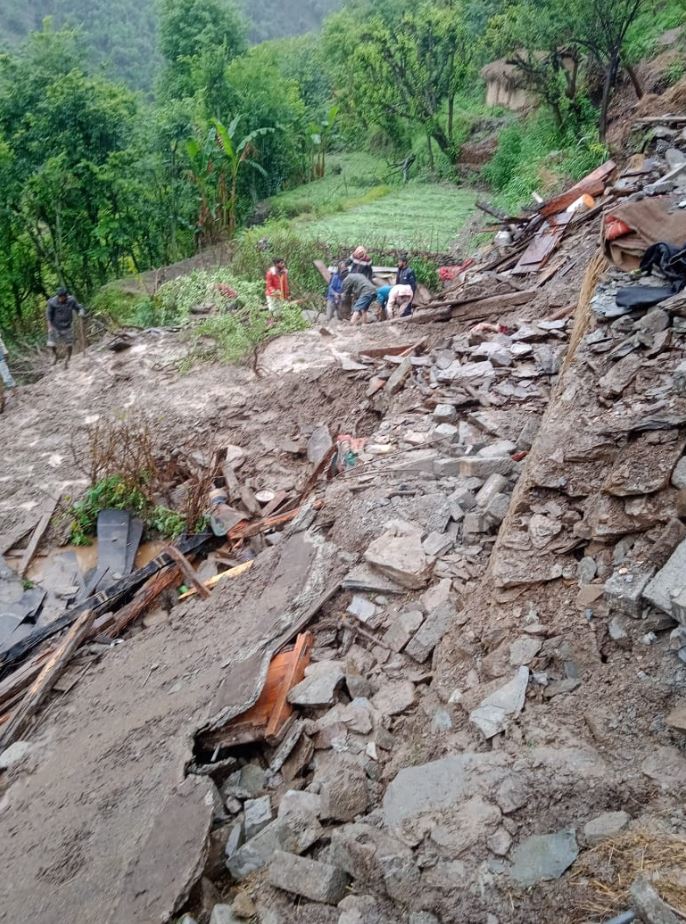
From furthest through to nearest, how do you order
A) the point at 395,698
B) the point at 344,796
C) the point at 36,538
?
the point at 36,538, the point at 395,698, the point at 344,796

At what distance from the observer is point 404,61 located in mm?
21562

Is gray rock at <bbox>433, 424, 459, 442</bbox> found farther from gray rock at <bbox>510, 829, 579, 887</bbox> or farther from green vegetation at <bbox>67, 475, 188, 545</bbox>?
gray rock at <bbox>510, 829, 579, 887</bbox>

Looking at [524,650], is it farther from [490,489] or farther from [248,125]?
[248,125]

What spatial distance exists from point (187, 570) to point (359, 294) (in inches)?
278

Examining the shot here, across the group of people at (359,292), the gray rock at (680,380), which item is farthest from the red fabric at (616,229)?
the group of people at (359,292)

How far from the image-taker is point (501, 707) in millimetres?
2939

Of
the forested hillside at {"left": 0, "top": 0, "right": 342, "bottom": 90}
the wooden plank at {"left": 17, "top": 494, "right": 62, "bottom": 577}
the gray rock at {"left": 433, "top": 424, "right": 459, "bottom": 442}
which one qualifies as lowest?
the wooden plank at {"left": 17, "top": 494, "right": 62, "bottom": 577}

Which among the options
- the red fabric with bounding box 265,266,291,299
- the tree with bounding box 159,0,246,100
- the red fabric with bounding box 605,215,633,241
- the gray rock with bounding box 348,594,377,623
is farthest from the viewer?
the tree with bounding box 159,0,246,100

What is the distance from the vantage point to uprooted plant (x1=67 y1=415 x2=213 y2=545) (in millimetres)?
6883

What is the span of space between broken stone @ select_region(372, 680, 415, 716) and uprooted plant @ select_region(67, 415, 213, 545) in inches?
145

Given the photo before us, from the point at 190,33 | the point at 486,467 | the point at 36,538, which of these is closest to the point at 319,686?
the point at 486,467

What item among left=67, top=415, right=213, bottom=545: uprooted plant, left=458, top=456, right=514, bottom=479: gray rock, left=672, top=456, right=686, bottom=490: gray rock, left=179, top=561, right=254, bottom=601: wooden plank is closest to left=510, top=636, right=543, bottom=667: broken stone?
left=672, top=456, right=686, bottom=490: gray rock

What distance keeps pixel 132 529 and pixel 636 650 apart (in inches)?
214

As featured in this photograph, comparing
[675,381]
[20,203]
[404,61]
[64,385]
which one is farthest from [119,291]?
[675,381]
